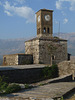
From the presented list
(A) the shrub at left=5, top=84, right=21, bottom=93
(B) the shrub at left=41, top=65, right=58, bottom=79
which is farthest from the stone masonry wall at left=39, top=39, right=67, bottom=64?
(A) the shrub at left=5, top=84, right=21, bottom=93

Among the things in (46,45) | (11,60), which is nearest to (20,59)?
(11,60)

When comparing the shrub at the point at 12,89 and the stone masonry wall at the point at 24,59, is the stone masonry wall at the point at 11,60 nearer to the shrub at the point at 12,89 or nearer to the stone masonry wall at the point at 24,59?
the stone masonry wall at the point at 24,59

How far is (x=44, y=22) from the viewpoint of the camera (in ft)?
96.5

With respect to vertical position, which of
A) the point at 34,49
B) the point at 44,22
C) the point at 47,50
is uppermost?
the point at 44,22

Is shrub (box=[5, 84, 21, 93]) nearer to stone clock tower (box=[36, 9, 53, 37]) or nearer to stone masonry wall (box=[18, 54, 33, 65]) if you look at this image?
stone masonry wall (box=[18, 54, 33, 65])

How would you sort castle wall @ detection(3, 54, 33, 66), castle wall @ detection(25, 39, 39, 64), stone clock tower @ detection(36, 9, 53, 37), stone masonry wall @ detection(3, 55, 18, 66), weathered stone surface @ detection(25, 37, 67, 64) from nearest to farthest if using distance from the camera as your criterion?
castle wall @ detection(3, 54, 33, 66)
stone masonry wall @ detection(3, 55, 18, 66)
weathered stone surface @ detection(25, 37, 67, 64)
castle wall @ detection(25, 39, 39, 64)
stone clock tower @ detection(36, 9, 53, 37)

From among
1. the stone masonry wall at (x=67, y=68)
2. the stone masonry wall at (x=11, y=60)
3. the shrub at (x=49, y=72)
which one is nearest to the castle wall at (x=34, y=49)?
the stone masonry wall at (x=11, y=60)

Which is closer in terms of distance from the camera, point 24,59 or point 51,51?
point 24,59

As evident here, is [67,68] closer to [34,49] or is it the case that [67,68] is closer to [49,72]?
[49,72]

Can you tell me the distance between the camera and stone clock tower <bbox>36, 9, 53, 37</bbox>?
2911 cm

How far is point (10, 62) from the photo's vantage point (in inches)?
1062

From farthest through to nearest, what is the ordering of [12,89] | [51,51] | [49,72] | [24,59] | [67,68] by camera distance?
[51,51]
[24,59]
[49,72]
[67,68]
[12,89]

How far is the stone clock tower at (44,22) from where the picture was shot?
95.5 ft

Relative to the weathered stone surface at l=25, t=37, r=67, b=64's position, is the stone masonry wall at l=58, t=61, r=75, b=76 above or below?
below
